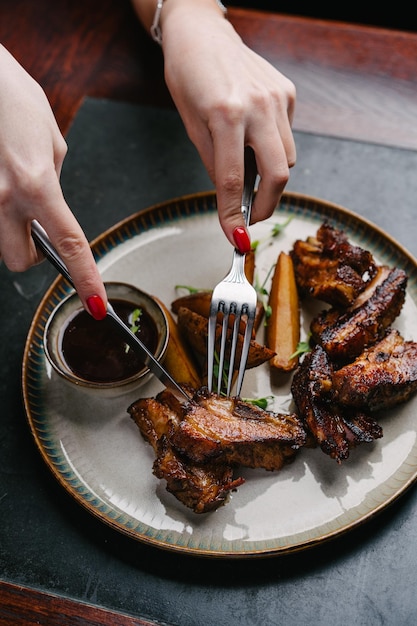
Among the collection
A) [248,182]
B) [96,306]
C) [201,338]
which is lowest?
[201,338]

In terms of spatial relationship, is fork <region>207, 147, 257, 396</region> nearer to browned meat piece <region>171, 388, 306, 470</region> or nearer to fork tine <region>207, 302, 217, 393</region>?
fork tine <region>207, 302, 217, 393</region>

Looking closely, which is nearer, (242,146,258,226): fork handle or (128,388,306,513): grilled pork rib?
(128,388,306,513): grilled pork rib

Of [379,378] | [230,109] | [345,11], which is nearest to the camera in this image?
[379,378]

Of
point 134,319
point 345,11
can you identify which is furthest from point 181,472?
point 345,11

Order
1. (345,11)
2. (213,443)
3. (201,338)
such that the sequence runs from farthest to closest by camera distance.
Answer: (345,11), (201,338), (213,443)

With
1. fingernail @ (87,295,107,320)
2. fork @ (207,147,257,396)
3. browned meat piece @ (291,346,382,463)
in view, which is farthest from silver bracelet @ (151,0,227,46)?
browned meat piece @ (291,346,382,463)

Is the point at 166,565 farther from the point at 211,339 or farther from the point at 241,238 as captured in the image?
the point at 241,238

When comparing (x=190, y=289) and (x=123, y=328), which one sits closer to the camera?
(x=123, y=328)

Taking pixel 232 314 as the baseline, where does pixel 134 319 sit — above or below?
below
